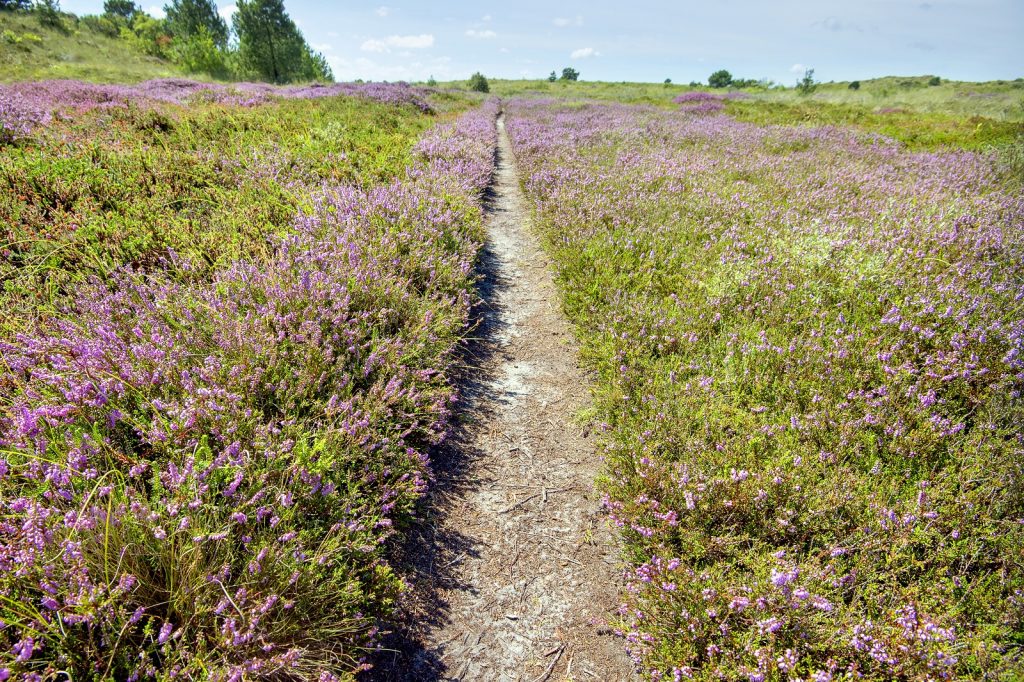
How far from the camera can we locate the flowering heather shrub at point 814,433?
7.58 ft

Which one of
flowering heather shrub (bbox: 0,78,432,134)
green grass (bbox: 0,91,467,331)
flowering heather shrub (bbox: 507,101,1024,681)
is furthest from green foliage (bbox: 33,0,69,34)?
flowering heather shrub (bbox: 507,101,1024,681)

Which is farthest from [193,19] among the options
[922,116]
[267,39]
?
[922,116]

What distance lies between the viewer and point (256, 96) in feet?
54.0

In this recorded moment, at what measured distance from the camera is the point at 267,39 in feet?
133

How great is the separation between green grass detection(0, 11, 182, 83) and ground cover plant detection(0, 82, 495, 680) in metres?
30.3

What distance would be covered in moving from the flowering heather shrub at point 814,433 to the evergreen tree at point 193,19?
61.6 meters

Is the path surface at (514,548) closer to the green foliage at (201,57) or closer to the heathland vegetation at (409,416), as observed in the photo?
the heathland vegetation at (409,416)

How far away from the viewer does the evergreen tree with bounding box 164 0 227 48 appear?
159 feet

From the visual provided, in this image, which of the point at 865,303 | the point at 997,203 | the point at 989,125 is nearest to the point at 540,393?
the point at 865,303

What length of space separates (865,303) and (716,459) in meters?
3.08

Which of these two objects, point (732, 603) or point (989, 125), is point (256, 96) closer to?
point (732, 603)

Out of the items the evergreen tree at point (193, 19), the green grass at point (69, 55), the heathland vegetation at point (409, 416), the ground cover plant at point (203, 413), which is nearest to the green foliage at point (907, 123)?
the heathland vegetation at point (409, 416)

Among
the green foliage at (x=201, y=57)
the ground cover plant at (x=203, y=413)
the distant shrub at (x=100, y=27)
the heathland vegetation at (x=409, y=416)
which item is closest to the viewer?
the ground cover plant at (x=203, y=413)

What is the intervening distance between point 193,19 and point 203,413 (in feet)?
228
